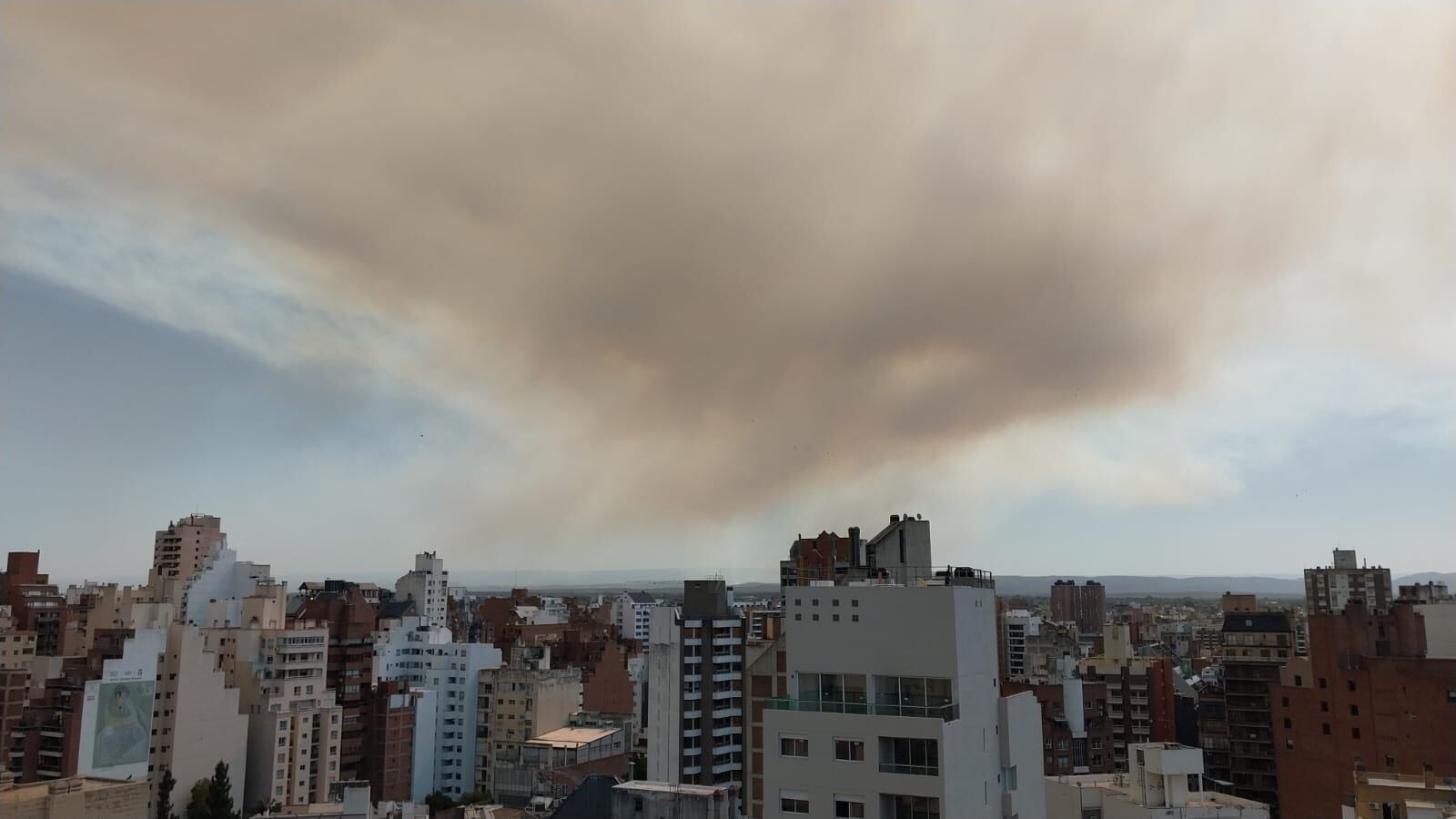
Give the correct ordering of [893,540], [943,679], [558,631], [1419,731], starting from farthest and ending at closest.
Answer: [558,631] → [1419,731] → [893,540] → [943,679]

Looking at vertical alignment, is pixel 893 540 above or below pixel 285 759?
above

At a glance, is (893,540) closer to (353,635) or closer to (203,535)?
Result: (353,635)

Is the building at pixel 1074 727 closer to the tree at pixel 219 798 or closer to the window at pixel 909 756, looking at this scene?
the window at pixel 909 756

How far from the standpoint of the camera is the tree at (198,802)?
132 ft

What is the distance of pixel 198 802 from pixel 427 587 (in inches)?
2157

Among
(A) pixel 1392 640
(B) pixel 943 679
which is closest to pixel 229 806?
(B) pixel 943 679

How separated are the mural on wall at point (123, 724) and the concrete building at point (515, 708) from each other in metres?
16.6

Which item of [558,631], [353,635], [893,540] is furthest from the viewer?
[558,631]

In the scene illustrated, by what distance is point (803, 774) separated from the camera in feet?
55.6

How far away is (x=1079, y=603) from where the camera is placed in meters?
155

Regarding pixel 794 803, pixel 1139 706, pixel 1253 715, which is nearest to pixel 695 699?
pixel 794 803

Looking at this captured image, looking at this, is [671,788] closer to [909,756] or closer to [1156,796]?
[909,756]

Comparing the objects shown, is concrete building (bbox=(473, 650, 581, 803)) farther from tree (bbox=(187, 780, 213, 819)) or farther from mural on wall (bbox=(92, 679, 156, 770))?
mural on wall (bbox=(92, 679, 156, 770))

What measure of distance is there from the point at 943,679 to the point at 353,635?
44.5 meters
